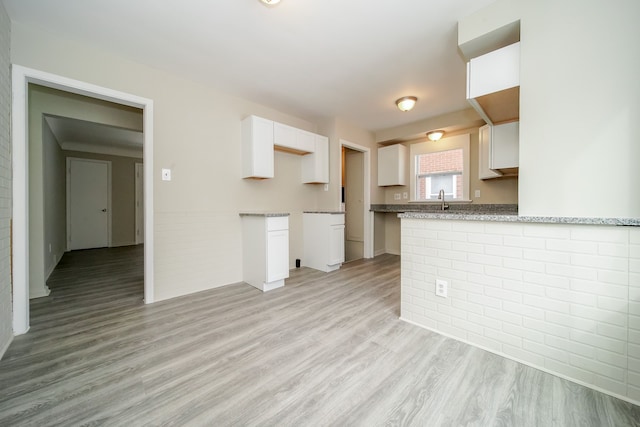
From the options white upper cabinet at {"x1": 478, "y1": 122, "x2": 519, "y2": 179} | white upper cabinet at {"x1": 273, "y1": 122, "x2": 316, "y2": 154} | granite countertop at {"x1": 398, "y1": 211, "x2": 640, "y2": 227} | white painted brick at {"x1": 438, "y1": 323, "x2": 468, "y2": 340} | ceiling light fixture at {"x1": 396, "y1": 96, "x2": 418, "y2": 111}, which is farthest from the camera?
white upper cabinet at {"x1": 273, "y1": 122, "x2": 316, "y2": 154}

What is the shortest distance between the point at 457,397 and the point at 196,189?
300cm

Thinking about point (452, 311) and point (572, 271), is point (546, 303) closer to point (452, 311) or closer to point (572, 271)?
point (572, 271)

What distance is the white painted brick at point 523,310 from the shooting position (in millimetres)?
1491

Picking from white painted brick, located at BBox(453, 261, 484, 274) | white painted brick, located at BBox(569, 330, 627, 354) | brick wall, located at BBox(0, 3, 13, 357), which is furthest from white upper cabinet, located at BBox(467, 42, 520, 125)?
brick wall, located at BBox(0, 3, 13, 357)

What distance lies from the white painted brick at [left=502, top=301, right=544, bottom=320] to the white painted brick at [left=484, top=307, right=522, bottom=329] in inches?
1.1

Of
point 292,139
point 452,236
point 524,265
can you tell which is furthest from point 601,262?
point 292,139

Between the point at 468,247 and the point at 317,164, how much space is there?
2.70m

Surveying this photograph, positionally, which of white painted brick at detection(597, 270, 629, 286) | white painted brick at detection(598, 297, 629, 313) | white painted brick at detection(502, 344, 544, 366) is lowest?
white painted brick at detection(502, 344, 544, 366)

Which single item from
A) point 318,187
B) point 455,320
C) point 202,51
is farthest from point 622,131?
point 318,187

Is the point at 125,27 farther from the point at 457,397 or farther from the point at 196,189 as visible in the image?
the point at 457,397

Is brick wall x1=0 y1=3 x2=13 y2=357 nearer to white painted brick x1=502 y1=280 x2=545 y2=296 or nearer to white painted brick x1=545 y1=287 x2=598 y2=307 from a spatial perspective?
white painted brick x1=502 y1=280 x2=545 y2=296

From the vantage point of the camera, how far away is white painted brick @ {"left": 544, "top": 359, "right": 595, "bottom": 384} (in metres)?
1.35

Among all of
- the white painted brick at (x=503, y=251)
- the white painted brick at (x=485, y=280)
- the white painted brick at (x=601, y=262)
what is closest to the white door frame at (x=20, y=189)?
the white painted brick at (x=485, y=280)

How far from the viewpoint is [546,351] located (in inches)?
57.7
